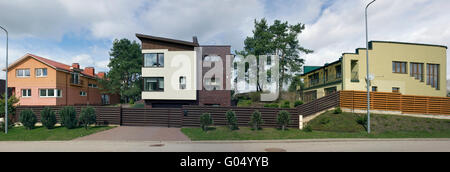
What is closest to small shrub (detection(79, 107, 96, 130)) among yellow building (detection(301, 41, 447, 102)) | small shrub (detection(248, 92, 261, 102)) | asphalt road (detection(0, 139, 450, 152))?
asphalt road (detection(0, 139, 450, 152))

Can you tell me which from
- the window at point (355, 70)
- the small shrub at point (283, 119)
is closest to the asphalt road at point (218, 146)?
the small shrub at point (283, 119)

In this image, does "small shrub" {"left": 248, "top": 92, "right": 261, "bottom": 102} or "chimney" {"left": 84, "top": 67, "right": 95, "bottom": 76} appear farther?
"chimney" {"left": 84, "top": 67, "right": 95, "bottom": 76}

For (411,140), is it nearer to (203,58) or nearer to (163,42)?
(203,58)

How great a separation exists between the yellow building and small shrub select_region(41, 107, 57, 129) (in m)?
23.9

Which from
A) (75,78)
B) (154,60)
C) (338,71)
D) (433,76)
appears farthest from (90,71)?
(433,76)

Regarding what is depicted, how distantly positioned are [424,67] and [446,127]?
12013 mm

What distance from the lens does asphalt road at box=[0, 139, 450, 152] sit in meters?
8.67

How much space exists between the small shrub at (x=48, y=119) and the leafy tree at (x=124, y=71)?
18.7 metres

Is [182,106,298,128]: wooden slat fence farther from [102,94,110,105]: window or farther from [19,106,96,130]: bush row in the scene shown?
[102,94,110,105]: window

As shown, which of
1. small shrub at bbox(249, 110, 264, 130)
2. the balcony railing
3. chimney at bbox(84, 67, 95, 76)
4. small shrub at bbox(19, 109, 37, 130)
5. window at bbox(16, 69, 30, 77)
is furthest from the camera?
chimney at bbox(84, 67, 95, 76)

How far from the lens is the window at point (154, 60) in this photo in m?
21.9

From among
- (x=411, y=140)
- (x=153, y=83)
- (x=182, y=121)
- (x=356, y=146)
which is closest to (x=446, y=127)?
(x=411, y=140)

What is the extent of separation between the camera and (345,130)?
13008 mm

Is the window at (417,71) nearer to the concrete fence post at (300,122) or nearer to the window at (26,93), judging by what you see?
the concrete fence post at (300,122)
